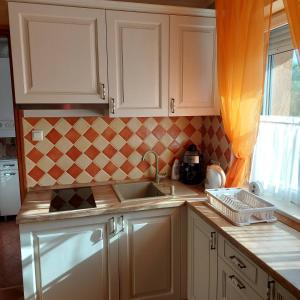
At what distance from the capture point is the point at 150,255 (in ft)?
6.68

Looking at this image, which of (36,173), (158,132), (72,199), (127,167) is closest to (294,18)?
(158,132)

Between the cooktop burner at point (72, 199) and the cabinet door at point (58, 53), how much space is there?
67 centimetres

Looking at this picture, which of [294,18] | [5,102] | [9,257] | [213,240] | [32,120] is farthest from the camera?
[5,102]

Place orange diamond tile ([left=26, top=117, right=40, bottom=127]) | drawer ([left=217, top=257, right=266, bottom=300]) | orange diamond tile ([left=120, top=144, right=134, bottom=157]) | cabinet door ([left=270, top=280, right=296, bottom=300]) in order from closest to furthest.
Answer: cabinet door ([left=270, top=280, right=296, bottom=300]) → drawer ([left=217, top=257, right=266, bottom=300]) → orange diamond tile ([left=26, top=117, right=40, bottom=127]) → orange diamond tile ([left=120, top=144, right=134, bottom=157])

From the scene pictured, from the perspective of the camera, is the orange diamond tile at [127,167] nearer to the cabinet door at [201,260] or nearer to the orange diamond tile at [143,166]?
the orange diamond tile at [143,166]

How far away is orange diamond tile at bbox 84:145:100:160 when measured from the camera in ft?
7.75

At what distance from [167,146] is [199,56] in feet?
2.58

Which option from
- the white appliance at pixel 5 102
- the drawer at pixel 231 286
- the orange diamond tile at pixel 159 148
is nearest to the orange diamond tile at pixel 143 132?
the orange diamond tile at pixel 159 148

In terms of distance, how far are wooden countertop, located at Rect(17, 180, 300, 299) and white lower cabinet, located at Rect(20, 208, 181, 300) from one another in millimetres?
63

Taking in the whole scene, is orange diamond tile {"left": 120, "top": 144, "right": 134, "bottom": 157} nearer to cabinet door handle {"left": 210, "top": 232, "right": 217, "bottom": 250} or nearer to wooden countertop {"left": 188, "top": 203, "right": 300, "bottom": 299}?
wooden countertop {"left": 188, "top": 203, "right": 300, "bottom": 299}

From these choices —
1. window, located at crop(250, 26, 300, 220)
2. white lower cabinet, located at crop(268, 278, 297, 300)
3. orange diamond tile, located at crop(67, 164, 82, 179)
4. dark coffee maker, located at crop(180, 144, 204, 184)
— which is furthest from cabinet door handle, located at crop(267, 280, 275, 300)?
orange diamond tile, located at crop(67, 164, 82, 179)

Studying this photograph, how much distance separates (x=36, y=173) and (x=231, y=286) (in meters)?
1.57

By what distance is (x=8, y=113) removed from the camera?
4172 millimetres

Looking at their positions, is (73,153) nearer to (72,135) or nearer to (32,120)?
(72,135)
